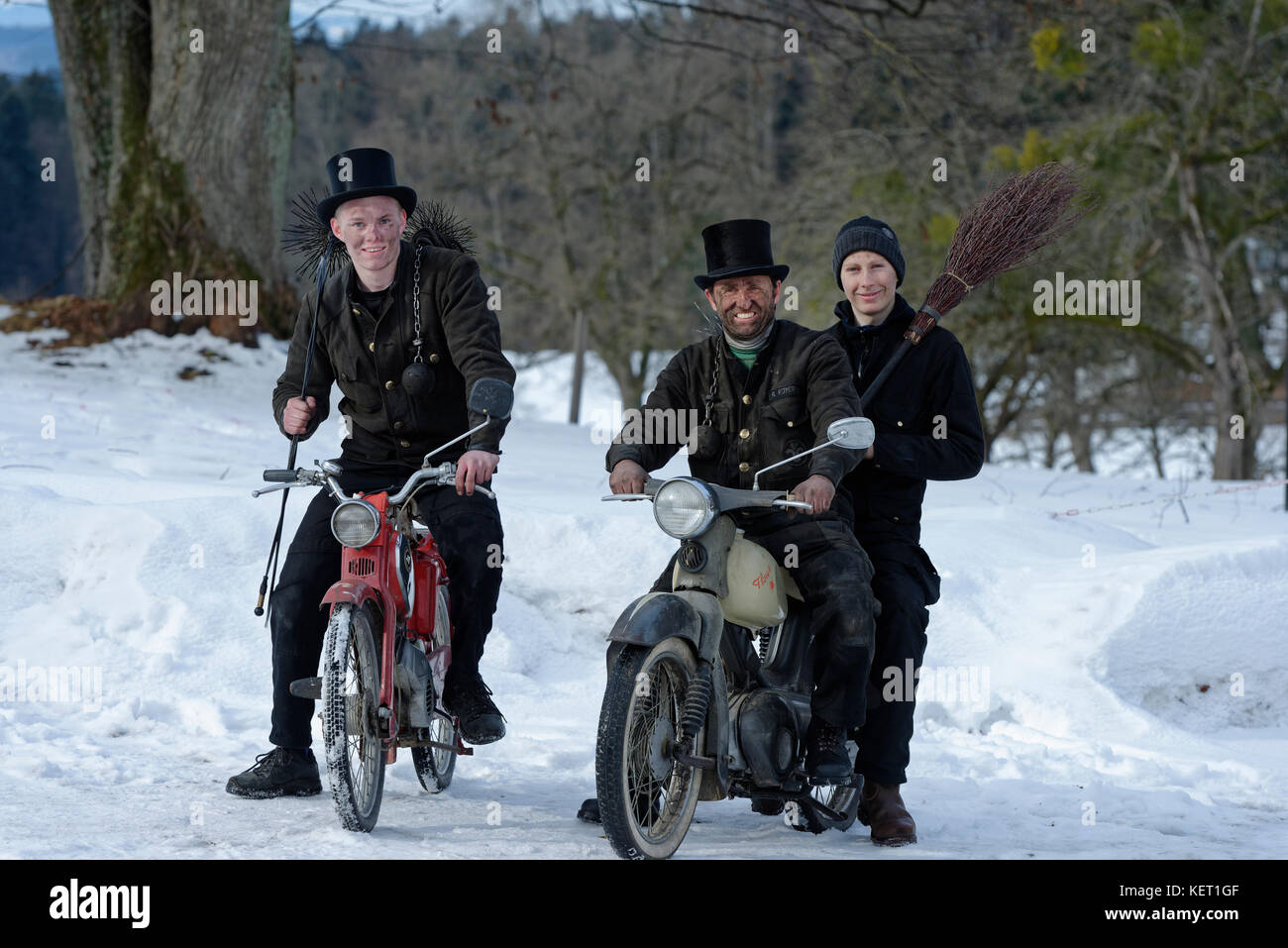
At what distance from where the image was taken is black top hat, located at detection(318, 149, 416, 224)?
4.88 metres

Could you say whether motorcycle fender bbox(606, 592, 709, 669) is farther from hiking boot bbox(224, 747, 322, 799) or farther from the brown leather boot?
hiking boot bbox(224, 747, 322, 799)

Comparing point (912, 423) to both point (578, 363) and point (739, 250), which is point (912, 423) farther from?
point (578, 363)

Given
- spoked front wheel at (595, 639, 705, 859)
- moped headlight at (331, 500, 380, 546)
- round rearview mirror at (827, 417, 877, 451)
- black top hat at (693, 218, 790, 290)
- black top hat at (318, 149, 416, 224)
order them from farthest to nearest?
black top hat at (318, 149, 416, 224) < black top hat at (693, 218, 790, 290) < moped headlight at (331, 500, 380, 546) < round rearview mirror at (827, 417, 877, 451) < spoked front wheel at (595, 639, 705, 859)

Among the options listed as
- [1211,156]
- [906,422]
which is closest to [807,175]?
[1211,156]

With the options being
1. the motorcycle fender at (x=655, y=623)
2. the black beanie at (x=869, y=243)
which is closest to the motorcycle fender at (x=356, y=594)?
the motorcycle fender at (x=655, y=623)

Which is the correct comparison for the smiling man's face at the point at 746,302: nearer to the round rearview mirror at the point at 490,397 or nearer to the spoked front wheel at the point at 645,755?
the round rearview mirror at the point at 490,397

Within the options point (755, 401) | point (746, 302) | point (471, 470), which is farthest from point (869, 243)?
point (471, 470)

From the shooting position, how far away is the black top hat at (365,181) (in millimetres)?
4875

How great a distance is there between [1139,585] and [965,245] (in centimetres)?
227

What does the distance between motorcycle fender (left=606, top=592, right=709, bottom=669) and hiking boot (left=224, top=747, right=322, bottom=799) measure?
1.36 meters

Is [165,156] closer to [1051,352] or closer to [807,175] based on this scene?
[807,175]

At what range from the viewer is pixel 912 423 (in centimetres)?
511

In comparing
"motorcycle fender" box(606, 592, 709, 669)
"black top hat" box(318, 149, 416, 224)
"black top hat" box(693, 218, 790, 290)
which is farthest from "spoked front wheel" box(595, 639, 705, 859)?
"black top hat" box(318, 149, 416, 224)

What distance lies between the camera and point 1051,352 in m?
24.9
